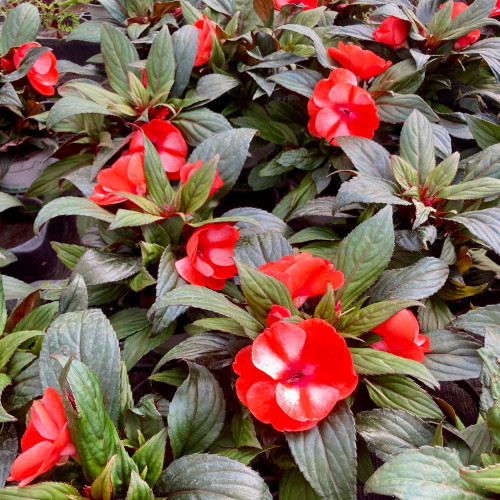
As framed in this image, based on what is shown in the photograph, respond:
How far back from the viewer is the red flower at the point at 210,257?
0.85m

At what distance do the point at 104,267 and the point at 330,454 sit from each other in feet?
1.75

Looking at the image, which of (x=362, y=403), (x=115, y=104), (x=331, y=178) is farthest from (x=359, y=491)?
(x=115, y=104)

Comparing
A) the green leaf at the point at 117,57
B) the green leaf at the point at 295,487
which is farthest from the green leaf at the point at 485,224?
the green leaf at the point at 117,57

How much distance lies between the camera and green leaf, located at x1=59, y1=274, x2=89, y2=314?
31.2 inches

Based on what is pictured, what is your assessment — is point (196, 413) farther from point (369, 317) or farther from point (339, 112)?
point (339, 112)

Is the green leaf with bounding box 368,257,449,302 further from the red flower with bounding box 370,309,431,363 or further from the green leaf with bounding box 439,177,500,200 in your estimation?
the green leaf with bounding box 439,177,500,200

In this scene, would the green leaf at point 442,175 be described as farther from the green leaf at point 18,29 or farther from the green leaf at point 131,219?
the green leaf at point 18,29

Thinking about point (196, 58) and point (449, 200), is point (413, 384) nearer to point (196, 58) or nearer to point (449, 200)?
point (449, 200)

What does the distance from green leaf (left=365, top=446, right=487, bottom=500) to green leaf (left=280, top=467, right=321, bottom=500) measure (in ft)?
0.66

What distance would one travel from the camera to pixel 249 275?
66 cm

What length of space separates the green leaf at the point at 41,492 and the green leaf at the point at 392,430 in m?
0.38

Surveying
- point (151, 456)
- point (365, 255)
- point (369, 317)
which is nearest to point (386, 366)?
point (369, 317)

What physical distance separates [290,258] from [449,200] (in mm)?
432

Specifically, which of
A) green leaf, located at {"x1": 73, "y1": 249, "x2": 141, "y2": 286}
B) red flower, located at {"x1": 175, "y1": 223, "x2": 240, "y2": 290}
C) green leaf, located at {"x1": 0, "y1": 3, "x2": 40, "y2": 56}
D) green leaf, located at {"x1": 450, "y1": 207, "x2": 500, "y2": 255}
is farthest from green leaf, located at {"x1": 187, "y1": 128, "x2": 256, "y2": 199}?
green leaf, located at {"x1": 0, "y1": 3, "x2": 40, "y2": 56}
